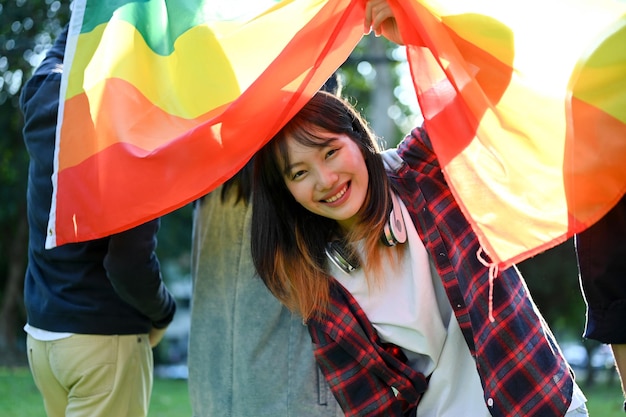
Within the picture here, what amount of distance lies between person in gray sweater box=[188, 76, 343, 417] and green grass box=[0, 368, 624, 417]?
4249mm

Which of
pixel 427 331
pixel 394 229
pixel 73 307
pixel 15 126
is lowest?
pixel 15 126

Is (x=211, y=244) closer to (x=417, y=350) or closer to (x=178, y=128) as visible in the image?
(x=178, y=128)

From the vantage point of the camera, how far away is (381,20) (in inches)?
104

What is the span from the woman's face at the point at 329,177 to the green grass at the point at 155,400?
4942mm

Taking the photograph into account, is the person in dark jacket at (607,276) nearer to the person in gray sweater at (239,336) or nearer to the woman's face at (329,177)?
the woman's face at (329,177)

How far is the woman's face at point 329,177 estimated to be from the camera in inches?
111

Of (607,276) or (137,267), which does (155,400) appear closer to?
(137,267)

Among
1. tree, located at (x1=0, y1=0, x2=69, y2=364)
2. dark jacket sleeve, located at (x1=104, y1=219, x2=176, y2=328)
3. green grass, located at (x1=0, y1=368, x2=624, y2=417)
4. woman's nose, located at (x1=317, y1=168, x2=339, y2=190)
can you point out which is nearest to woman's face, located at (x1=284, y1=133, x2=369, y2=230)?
woman's nose, located at (x1=317, y1=168, x2=339, y2=190)

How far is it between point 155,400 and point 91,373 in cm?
535

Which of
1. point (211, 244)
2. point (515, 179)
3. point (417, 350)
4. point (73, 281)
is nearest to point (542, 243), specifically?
point (515, 179)

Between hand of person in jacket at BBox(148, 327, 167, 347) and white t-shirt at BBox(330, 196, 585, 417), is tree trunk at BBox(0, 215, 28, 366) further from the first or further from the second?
white t-shirt at BBox(330, 196, 585, 417)

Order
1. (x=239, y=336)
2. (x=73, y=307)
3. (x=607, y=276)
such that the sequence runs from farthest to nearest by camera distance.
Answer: (x=73, y=307) → (x=239, y=336) → (x=607, y=276)

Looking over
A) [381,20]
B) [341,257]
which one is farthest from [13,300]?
[381,20]

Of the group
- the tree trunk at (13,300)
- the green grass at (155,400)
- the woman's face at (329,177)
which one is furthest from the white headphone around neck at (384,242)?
the tree trunk at (13,300)
